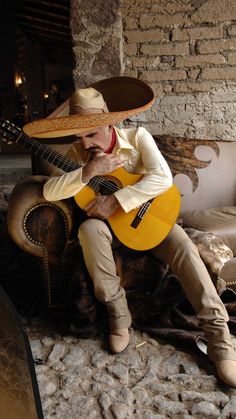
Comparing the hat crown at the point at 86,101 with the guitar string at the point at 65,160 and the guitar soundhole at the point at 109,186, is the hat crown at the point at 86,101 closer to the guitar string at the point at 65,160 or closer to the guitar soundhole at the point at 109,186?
the guitar string at the point at 65,160

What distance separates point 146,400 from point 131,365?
0.82ft

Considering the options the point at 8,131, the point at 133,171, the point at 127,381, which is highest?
the point at 8,131

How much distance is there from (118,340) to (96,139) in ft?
3.35

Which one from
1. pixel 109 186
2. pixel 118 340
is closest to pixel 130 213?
pixel 109 186

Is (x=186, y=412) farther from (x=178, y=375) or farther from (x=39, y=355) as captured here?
(x=39, y=355)

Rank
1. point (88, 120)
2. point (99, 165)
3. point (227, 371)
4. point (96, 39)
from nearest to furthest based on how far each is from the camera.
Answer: point (227, 371)
point (88, 120)
point (99, 165)
point (96, 39)

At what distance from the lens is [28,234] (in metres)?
2.04

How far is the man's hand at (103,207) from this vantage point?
1.92 meters

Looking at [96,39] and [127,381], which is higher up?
[96,39]

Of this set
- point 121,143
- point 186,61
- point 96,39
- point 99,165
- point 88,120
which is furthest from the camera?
point 186,61

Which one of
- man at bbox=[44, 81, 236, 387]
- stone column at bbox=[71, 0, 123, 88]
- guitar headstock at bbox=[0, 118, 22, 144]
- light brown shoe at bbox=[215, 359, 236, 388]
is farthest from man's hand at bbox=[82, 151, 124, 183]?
stone column at bbox=[71, 0, 123, 88]

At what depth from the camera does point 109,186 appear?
6.59ft

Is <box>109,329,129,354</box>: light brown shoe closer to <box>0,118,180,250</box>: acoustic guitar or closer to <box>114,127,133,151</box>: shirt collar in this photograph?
<box>0,118,180,250</box>: acoustic guitar

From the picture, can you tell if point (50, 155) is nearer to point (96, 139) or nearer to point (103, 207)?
point (96, 139)
